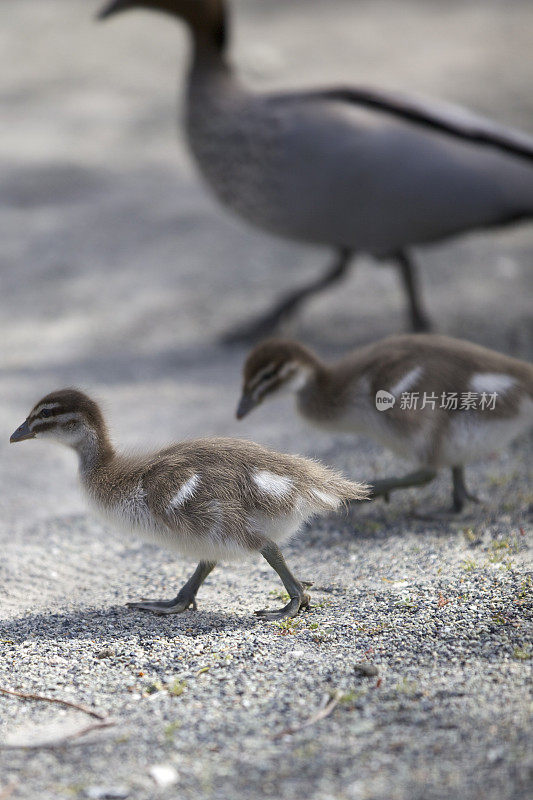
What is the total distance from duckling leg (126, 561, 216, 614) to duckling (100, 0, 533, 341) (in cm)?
337

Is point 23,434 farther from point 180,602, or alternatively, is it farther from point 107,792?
point 107,792

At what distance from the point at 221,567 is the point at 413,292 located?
3.14m

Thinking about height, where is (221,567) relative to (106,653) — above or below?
below

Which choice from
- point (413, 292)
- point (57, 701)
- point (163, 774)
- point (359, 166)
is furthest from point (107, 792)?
point (413, 292)

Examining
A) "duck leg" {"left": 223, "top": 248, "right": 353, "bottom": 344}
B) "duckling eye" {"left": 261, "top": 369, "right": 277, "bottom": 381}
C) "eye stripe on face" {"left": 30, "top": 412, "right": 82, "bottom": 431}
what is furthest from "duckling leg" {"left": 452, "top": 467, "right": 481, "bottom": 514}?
"duck leg" {"left": 223, "top": 248, "right": 353, "bottom": 344}

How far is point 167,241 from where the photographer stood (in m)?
8.52

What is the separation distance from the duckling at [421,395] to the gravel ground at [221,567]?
12.8 inches

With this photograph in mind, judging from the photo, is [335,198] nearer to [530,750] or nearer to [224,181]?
[224,181]

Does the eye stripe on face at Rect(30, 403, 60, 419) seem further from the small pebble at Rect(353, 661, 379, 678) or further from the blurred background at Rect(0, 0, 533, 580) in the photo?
the small pebble at Rect(353, 661, 379, 678)

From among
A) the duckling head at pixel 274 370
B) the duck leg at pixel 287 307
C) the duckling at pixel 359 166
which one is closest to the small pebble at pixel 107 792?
the duckling head at pixel 274 370

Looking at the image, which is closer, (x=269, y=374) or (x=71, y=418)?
(x=71, y=418)

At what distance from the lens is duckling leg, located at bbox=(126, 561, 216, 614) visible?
3449mm

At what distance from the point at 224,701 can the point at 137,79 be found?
33.0 feet

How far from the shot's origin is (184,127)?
6.83 meters
